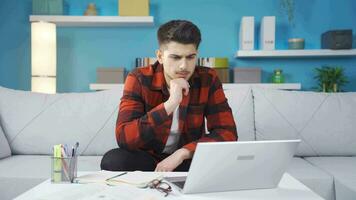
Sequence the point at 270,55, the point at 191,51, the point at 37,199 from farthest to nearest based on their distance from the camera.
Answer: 1. the point at 270,55
2. the point at 191,51
3. the point at 37,199

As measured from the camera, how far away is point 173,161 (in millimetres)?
1477

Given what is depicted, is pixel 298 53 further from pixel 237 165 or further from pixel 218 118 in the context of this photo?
pixel 237 165

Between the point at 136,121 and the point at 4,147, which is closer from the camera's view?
the point at 136,121

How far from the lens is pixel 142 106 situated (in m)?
1.69

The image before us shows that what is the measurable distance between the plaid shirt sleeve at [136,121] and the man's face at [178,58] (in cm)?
15

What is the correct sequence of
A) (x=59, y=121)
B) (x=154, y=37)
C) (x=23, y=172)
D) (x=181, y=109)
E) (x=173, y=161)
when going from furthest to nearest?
(x=154, y=37) → (x=59, y=121) → (x=23, y=172) → (x=181, y=109) → (x=173, y=161)

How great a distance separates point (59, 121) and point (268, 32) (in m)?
1.87

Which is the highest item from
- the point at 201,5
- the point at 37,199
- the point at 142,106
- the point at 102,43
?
the point at 201,5

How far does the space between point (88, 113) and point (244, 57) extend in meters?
1.68

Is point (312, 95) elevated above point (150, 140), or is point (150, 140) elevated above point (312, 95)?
point (312, 95)

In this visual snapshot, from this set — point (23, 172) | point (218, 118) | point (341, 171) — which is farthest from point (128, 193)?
point (341, 171)

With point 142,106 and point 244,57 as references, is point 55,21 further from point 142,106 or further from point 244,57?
point 142,106

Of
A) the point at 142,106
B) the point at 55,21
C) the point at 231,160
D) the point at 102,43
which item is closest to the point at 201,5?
the point at 102,43

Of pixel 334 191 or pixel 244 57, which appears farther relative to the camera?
pixel 244 57
